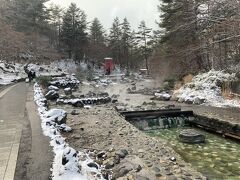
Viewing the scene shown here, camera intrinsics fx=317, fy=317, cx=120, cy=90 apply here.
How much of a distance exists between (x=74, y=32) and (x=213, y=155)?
144 feet

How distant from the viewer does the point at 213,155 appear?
9.27m

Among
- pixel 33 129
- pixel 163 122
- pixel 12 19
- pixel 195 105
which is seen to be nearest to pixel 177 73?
pixel 195 105

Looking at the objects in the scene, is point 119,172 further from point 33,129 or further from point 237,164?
point 237,164

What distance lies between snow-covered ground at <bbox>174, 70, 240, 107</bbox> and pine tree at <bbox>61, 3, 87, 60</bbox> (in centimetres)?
3333

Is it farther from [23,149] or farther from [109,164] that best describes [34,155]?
[109,164]

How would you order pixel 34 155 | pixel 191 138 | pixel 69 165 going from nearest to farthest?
1. pixel 69 165
2. pixel 34 155
3. pixel 191 138

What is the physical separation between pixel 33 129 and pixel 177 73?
1947 centimetres

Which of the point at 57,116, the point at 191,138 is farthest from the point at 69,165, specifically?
the point at 191,138

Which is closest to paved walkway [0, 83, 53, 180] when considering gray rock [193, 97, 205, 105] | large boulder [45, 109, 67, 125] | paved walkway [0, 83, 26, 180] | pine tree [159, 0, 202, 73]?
paved walkway [0, 83, 26, 180]

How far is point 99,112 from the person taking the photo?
48.0ft

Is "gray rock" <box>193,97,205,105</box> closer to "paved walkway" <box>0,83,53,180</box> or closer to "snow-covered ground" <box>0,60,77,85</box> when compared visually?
"paved walkway" <box>0,83,53,180</box>

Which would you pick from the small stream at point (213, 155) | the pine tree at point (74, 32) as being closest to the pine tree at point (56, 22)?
the pine tree at point (74, 32)

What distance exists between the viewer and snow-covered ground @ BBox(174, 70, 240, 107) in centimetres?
1742

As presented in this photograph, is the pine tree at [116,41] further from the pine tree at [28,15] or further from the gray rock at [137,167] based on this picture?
the gray rock at [137,167]
